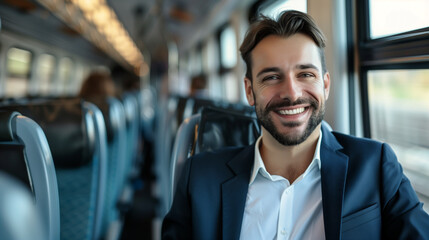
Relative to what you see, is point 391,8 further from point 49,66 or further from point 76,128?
point 49,66

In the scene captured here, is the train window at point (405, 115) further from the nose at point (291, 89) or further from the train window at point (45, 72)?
the train window at point (45, 72)

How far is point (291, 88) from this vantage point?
3.22 ft

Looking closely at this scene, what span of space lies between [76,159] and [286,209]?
1113 millimetres

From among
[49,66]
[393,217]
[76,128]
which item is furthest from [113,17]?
[393,217]

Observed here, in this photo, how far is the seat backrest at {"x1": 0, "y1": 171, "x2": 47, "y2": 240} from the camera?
1.25 feet

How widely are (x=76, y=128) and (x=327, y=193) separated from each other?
1249 millimetres

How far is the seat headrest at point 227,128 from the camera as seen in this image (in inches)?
57.2

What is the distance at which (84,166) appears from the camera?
1728 mm

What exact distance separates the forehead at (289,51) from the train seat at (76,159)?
1.07 m

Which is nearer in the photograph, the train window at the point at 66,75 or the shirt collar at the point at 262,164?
the shirt collar at the point at 262,164

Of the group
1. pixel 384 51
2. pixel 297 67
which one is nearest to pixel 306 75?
pixel 297 67

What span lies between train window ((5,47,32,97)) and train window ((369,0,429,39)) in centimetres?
454

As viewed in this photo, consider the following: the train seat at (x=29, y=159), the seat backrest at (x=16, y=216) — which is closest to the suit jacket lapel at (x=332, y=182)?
the seat backrest at (x=16, y=216)

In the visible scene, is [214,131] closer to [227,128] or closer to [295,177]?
[227,128]
